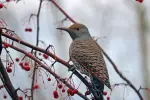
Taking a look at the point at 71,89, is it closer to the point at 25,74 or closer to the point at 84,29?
the point at 84,29

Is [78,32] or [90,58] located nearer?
[90,58]

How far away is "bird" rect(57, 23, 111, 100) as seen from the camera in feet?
12.2

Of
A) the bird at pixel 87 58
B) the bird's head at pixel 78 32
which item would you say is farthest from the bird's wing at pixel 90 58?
the bird's head at pixel 78 32

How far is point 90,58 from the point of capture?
434 centimetres

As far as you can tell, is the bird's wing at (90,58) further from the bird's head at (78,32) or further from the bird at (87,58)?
the bird's head at (78,32)

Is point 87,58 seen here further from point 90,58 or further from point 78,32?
point 78,32

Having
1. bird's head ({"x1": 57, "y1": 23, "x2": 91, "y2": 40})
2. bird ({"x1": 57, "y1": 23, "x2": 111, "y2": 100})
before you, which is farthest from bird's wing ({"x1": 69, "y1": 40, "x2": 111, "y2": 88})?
bird's head ({"x1": 57, "y1": 23, "x2": 91, "y2": 40})

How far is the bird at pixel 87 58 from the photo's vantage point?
3.73 m

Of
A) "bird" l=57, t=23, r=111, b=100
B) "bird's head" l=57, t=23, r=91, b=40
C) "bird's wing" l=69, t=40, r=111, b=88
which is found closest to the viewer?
"bird" l=57, t=23, r=111, b=100

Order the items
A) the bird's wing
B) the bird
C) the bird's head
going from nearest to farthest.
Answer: the bird
the bird's wing
the bird's head

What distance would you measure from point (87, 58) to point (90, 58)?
8 centimetres

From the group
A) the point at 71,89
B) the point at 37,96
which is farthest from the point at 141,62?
the point at 71,89

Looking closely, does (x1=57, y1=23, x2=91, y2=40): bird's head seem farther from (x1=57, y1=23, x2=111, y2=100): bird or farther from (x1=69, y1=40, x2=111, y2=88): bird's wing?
(x1=69, y1=40, x2=111, y2=88): bird's wing

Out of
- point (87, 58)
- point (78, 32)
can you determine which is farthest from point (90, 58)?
point (78, 32)
